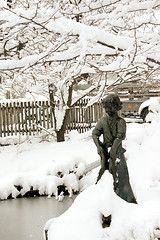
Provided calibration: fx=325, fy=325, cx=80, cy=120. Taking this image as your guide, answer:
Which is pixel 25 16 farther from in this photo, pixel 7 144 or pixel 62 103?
pixel 7 144

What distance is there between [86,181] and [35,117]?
186 inches

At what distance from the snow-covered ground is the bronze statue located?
20cm

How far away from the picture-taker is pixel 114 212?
402 centimetres

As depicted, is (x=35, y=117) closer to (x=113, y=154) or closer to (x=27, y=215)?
(x=27, y=215)

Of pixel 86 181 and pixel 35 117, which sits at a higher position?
pixel 35 117

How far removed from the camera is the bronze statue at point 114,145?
13.6 ft

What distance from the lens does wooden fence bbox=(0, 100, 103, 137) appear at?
1166 centimetres

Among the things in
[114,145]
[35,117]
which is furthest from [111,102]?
[35,117]

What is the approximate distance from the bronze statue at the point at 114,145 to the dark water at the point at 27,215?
183 centimetres

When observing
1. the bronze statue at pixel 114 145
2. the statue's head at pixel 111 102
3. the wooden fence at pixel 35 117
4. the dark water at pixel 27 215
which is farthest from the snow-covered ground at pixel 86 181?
the statue's head at pixel 111 102

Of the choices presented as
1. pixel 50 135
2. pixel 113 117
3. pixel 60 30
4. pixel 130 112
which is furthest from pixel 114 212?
pixel 130 112

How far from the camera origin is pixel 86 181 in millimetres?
7887

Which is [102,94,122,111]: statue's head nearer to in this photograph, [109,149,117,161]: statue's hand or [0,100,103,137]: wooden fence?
[109,149,117,161]: statue's hand

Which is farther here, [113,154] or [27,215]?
[27,215]
